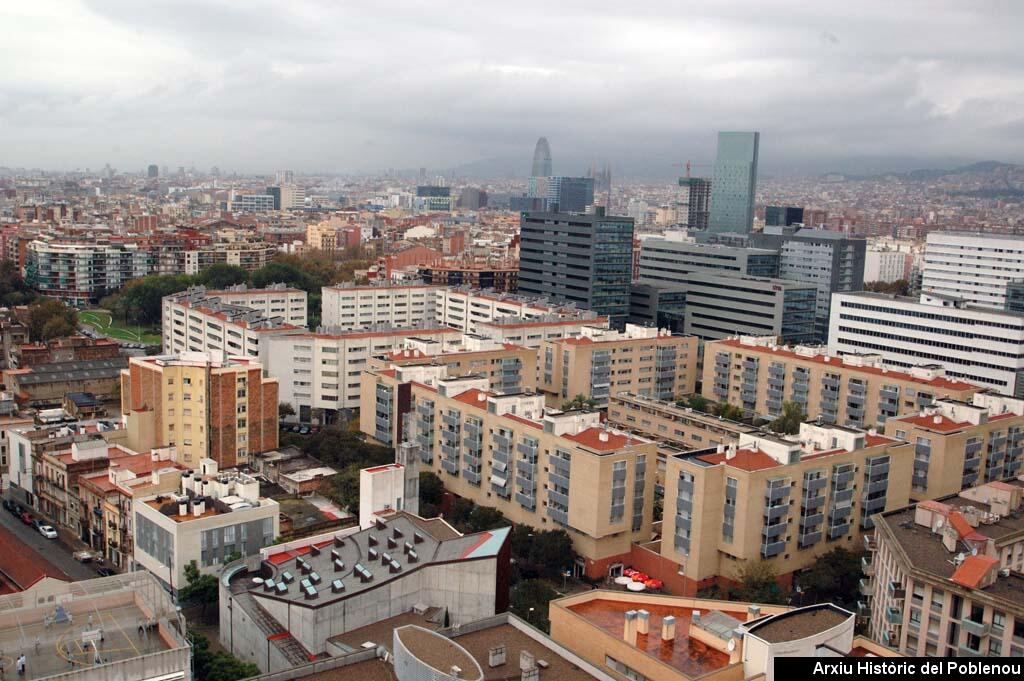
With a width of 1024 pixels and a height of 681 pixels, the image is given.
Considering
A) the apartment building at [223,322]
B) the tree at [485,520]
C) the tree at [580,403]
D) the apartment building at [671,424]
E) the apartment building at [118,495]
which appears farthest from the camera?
the apartment building at [223,322]

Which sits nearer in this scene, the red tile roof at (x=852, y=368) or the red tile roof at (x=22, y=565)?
the red tile roof at (x=22, y=565)

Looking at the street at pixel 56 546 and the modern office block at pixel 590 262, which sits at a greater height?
the modern office block at pixel 590 262

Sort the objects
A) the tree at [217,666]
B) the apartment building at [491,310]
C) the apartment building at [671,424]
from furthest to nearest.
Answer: the apartment building at [491,310], the apartment building at [671,424], the tree at [217,666]

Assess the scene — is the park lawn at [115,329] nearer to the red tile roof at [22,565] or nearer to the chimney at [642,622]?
the red tile roof at [22,565]

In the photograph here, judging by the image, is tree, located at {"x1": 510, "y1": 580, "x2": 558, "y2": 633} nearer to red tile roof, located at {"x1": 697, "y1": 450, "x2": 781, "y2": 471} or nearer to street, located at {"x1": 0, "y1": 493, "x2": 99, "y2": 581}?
red tile roof, located at {"x1": 697, "y1": 450, "x2": 781, "y2": 471}

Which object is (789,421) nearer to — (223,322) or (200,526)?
(200,526)

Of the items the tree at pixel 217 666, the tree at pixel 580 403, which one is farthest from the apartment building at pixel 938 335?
the tree at pixel 217 666

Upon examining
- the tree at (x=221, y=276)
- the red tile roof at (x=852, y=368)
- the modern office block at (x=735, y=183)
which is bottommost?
the tree at (x=221, y=276)
